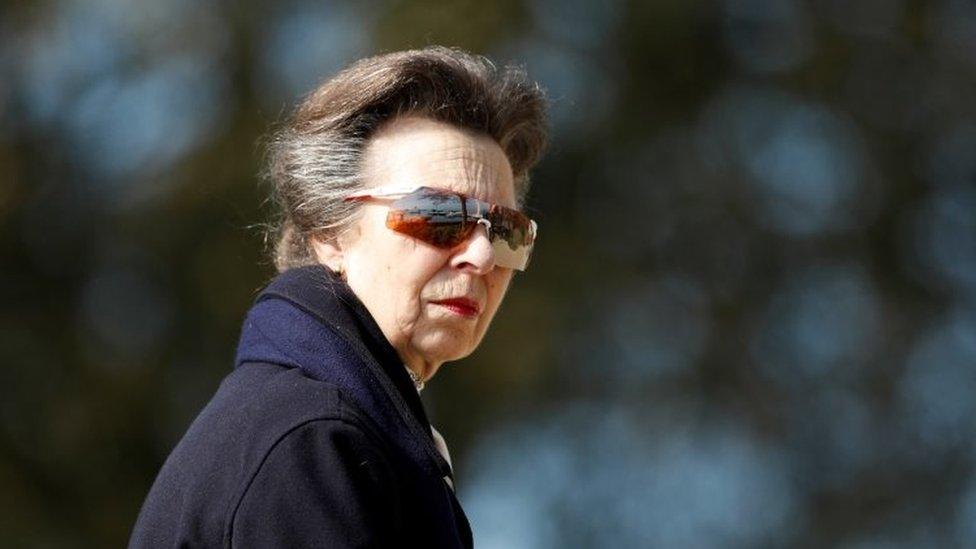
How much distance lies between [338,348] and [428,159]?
36 cm

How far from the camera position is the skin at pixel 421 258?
2.22 metres

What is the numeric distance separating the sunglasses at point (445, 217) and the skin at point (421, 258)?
0.04ft

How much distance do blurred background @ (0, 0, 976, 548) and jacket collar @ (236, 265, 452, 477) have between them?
5.14m

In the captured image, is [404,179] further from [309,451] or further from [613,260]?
[613,260]

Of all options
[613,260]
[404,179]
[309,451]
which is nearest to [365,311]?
[404,179]

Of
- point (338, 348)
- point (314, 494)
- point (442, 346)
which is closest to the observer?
point (314, 494)

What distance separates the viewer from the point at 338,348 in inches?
80.5

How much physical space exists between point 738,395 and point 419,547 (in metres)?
6.26

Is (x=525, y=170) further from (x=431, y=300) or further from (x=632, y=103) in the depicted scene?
(x=632, y=103)

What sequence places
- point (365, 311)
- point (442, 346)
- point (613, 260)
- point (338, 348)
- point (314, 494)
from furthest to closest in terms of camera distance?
point (613, 260), point (442, 346), point (365, 311), point (338, 348), point (314, 494)

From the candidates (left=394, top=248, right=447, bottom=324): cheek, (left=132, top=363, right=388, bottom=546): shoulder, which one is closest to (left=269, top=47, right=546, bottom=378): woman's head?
(left=394, top=248, right=447, bottom=324): cheek

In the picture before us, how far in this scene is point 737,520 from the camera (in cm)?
774

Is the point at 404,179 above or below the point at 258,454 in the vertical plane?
above

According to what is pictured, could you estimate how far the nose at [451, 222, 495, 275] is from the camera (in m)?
2.25
